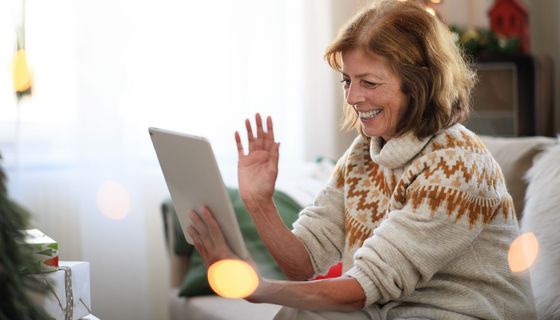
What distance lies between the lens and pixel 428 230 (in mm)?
1354

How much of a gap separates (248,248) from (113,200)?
0.68 m

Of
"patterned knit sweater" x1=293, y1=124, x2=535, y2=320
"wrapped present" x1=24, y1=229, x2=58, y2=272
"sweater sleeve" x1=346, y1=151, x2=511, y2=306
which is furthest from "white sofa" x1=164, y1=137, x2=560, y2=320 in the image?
"wrapped present" x1=24, y1=229, x2=58, y2=272

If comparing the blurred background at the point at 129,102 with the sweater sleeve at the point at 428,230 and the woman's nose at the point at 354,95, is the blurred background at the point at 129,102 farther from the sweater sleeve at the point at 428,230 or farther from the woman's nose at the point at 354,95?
the sweater sleeve at the point at 428,230

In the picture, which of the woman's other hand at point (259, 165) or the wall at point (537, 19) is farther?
the wall at point (537, 19)

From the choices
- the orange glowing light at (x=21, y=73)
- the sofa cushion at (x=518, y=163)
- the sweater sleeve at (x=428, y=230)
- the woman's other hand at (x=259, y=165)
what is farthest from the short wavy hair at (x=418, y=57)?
the orange glowing light at (x=21, y=73)

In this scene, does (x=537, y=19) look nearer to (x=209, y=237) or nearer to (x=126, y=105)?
(x=126, y=105)

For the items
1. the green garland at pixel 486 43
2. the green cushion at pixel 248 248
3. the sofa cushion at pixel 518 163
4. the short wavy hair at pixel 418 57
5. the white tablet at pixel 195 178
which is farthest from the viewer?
the green garland at pixel 486 43

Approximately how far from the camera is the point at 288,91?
10.5 ft

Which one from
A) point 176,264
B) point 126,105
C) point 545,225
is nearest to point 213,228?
point 545,225

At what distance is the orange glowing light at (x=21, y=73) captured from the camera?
240 cm

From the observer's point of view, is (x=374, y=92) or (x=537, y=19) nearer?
(x=374, y=92)

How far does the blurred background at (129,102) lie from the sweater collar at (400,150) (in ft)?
3.04

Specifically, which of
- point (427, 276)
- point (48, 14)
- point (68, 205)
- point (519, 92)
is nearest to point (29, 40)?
point (48, 14)

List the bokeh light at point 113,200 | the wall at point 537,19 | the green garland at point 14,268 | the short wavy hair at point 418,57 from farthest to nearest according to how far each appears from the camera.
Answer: the wall at point 537,19 → the bokeh light at point 113,200 → the short wavy hair at point 418,57 → the green garland at point 14,268
